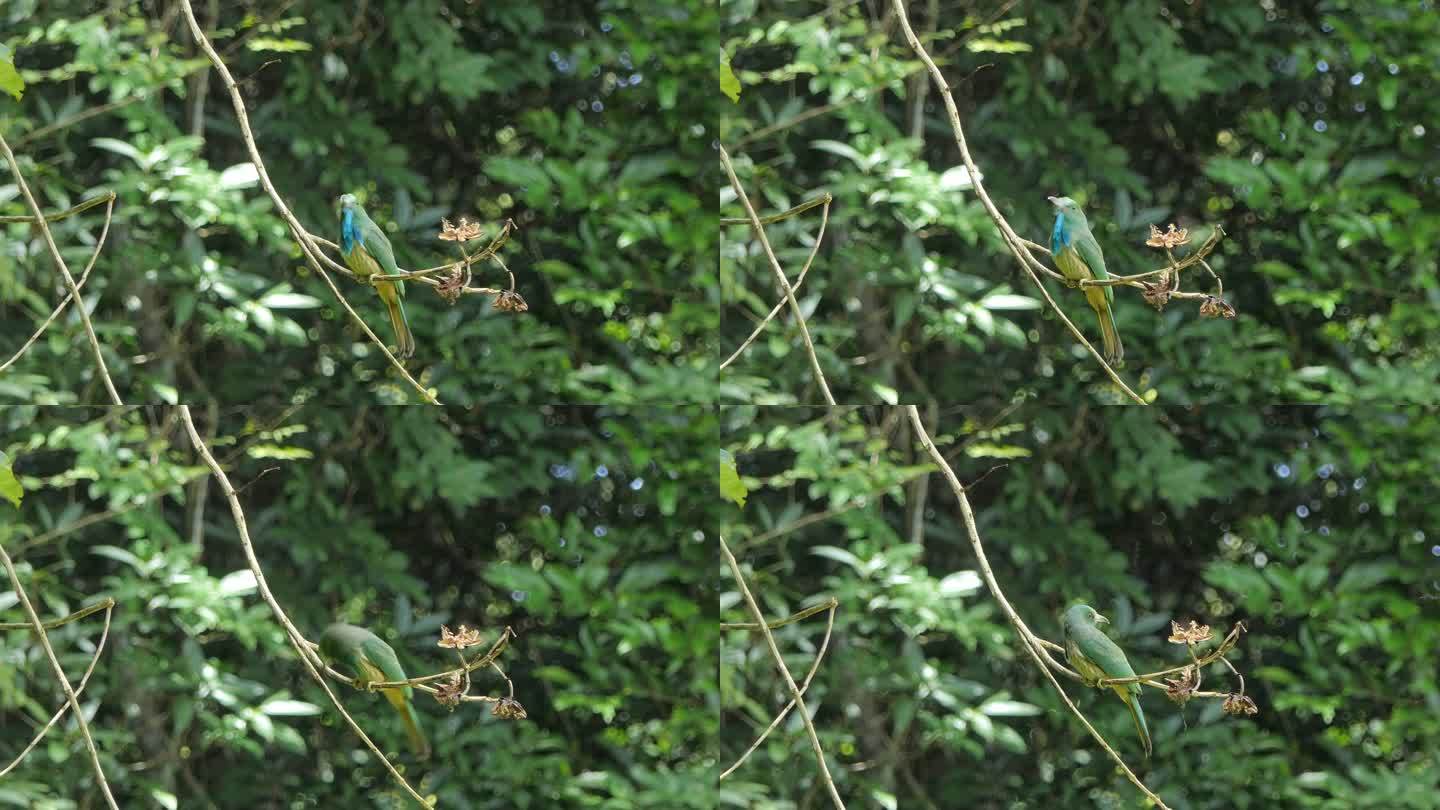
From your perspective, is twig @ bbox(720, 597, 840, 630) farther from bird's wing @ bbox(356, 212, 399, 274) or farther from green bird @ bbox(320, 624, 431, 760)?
bird's wing @ bbox(356, 212, 399, 274)

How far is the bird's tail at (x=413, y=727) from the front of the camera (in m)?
2.84

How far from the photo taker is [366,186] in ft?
9.48

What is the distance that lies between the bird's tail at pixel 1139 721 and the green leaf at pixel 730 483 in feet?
2.62

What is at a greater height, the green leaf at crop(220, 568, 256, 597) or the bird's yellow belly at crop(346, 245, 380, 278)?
the bird's yellow belly at crop(346, 245, 380, 278)

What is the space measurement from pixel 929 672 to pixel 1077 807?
0.38m

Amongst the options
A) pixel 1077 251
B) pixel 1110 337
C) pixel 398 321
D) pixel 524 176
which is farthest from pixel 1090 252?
pixel 398 321

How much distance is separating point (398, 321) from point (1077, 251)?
1.23 metres

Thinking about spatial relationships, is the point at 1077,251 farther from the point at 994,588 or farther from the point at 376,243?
the point at 376,243

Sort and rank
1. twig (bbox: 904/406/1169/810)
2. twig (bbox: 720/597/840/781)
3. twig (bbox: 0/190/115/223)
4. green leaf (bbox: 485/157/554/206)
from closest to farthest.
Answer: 1. twig (bbox: 904/406/1169/810)
2. twig (bbox: 0/190/115/223)
3. twig (bbox: 720/597/840/781)
4. green leaf (bbox: 485/157/554/206)

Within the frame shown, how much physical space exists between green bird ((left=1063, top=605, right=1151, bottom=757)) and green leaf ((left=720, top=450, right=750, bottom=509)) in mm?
640

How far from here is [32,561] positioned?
9.37ft

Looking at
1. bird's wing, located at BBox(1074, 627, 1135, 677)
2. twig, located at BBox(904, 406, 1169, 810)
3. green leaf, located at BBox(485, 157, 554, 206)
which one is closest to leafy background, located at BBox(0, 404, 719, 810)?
green leaf, located at BBox(485, 157, 554, 206)

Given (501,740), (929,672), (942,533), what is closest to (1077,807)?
(929,672)

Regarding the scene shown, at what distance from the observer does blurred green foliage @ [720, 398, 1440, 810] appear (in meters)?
2.91
